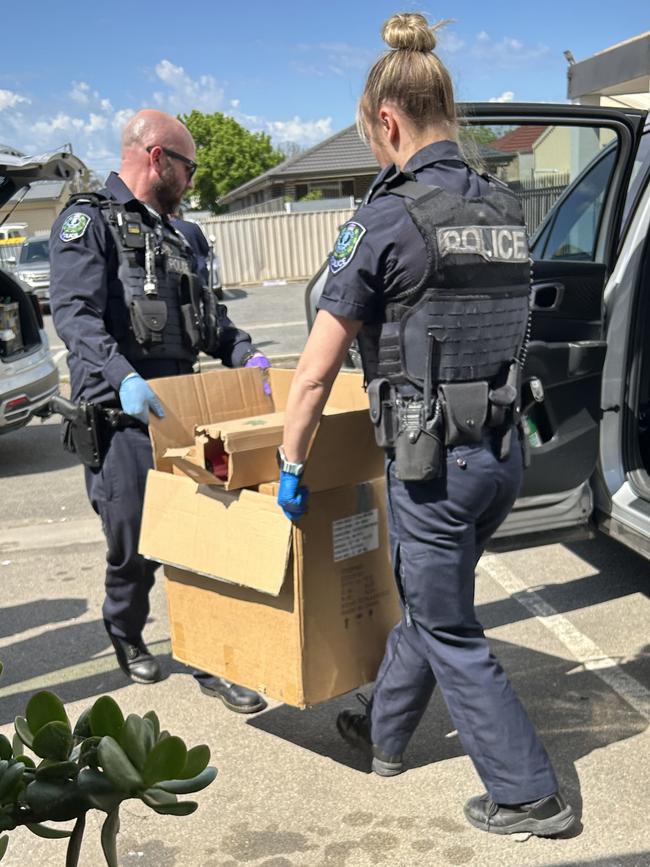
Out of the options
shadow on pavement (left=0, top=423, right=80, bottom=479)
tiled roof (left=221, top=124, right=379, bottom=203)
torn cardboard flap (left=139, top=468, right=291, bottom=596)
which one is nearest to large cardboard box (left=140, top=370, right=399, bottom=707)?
torn cardboard flap (left=139, top=468, right=291, bottom=596)

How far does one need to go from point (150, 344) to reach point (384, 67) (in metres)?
1.31

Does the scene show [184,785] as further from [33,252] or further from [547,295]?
[33,252]

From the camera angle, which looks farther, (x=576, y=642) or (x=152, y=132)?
(x=576, y=642)

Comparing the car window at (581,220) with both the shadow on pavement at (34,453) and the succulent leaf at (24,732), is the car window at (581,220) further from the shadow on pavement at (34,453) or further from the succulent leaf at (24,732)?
the shadow on pavement at (34,453)

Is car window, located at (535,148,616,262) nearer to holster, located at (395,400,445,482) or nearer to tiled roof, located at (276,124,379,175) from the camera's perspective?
holster, located at (395,400,445,482)

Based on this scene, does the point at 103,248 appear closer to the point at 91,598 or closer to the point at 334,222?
the point at 91,598

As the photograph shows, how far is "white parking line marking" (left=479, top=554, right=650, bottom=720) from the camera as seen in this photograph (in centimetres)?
323

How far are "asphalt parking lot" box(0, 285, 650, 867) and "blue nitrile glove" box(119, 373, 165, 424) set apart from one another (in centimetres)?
108

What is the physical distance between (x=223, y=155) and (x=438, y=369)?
212 feet

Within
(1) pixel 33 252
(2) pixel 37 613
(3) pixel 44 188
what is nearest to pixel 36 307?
(3) pixel 44 188

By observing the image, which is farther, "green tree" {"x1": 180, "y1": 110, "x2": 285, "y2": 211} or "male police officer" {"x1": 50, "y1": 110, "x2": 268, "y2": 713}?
"green tree" {"x1": 180, "y1": 110, "x2": 285, "y2": 211}

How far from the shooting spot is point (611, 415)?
362cm

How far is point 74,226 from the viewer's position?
3113mm

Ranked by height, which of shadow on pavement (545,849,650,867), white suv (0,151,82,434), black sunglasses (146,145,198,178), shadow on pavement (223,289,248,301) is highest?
black sunglasses (146,145,198,178)
